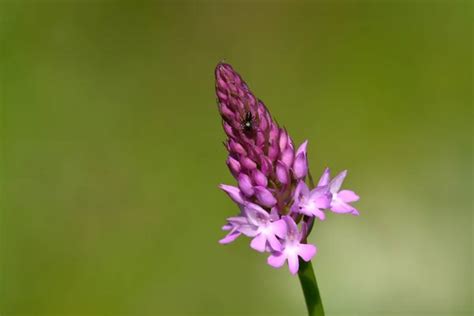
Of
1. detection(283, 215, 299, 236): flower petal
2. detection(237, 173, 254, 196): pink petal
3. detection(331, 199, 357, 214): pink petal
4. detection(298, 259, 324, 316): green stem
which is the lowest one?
detection(298, 259, 324, 316): green stem

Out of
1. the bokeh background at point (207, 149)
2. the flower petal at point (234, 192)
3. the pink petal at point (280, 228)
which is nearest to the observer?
the pink petal at point (280, 228)

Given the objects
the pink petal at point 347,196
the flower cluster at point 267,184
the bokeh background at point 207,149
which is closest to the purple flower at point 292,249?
the flower cluster at point 267,184

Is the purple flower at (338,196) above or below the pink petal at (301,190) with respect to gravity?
above

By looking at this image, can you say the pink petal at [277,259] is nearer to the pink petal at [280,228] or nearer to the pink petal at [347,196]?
the pink petal at [280,228]

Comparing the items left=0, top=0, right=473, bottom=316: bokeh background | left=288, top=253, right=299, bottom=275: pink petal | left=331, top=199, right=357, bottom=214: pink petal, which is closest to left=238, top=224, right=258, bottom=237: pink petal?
left=288, top=253, right=299, bottom=275: pink petal

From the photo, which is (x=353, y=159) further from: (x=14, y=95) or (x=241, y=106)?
(x=241, y=106)

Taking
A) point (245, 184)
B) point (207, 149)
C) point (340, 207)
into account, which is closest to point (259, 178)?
point (245, 184)

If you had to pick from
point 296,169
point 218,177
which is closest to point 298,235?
point 296,169

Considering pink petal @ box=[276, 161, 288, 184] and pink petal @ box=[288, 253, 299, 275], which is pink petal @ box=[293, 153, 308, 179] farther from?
pink petal @ box=[288, 253, 299, 275]

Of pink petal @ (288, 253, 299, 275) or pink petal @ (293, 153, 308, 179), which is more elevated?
pink petal @ (293, 153, 308, 179)
